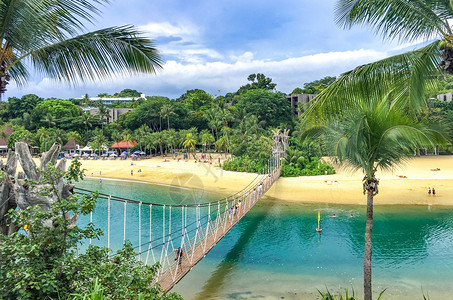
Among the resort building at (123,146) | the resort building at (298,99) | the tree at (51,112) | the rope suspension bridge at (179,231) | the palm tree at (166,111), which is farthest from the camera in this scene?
the resort building at (298,99)

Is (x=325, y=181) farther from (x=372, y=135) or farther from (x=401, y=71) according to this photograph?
(x=401, y=71)

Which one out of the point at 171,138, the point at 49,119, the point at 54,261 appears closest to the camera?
the point at 54,261

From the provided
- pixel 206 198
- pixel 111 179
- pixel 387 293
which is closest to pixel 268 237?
pixel 387 293

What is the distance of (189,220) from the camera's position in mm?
15977

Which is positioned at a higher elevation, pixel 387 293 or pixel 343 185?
pixel 343 185

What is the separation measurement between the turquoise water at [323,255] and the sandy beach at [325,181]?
1.70 metres

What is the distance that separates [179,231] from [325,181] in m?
11.6

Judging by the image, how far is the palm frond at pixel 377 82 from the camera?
3580 millimetres

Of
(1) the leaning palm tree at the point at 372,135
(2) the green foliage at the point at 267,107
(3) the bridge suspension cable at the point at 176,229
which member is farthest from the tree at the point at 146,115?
(1) the leaning palm tree at the point at 372,135

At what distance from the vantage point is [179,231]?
1458cm

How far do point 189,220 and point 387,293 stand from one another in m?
9.39

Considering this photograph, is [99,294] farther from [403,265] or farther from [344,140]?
[403,265]

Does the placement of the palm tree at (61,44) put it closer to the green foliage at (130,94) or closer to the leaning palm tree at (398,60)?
the leaning palm tree at (398,60)

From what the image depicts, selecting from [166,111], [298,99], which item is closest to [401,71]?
[166,111]
